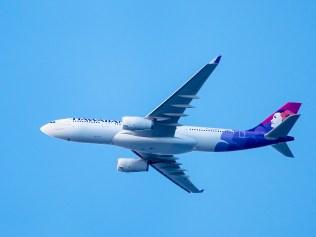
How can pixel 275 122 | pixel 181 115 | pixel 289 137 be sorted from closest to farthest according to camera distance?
pixel 181 115, pixel 289 137, pixel 275 122

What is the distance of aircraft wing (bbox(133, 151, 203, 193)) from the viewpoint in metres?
81.4

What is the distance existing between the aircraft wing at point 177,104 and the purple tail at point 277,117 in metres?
12.2

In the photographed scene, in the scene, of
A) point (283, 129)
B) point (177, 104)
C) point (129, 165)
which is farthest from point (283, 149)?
point (129, 165)

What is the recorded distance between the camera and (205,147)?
249 feet

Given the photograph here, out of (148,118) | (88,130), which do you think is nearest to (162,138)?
(148,118)

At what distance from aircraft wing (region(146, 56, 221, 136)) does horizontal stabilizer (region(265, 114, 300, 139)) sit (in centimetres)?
1121

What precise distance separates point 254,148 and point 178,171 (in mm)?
10580

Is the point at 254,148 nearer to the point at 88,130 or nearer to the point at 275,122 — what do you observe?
the point at 275,122

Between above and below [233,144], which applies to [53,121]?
above

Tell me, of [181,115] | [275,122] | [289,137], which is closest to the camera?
[181,115]

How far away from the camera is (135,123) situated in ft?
227

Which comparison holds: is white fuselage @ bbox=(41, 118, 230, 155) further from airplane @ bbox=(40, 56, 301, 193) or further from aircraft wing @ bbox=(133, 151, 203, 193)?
aircraft wing @ bbox=(133, 151, 203, 193)

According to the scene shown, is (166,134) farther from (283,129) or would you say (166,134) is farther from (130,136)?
(283,129)

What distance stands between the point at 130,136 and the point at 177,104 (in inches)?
300
